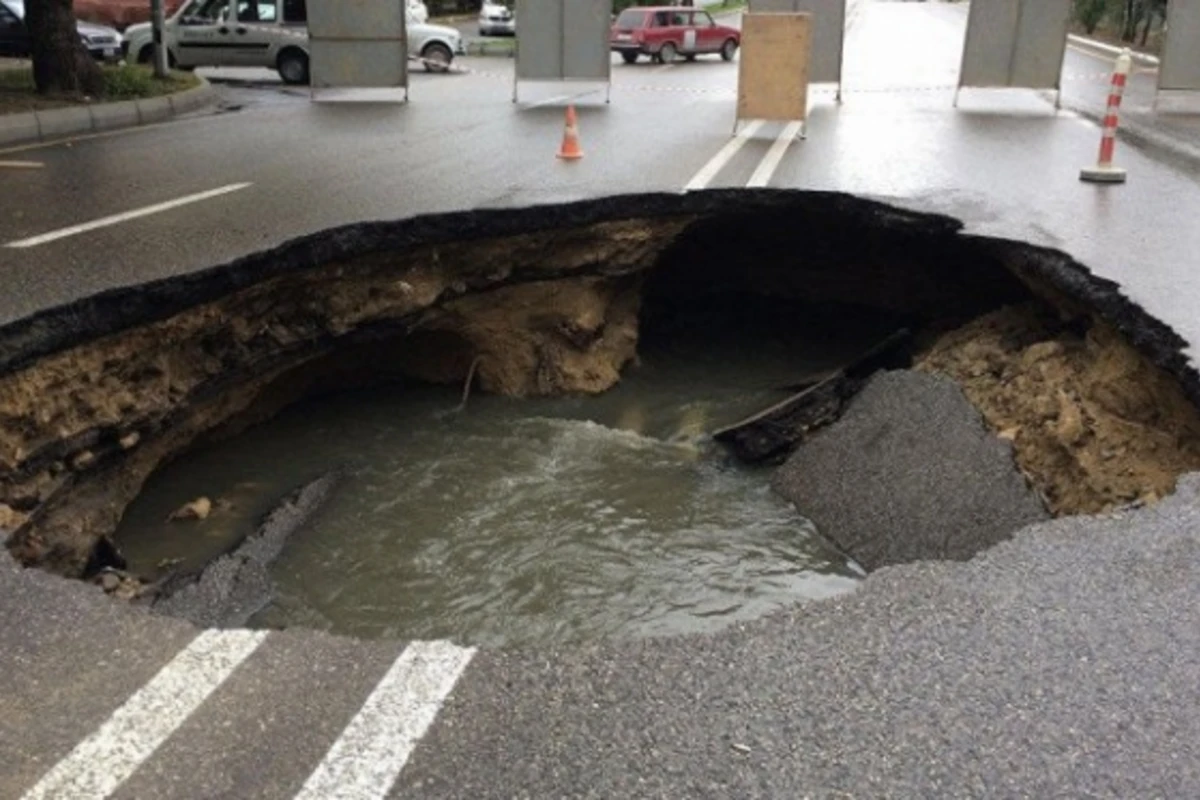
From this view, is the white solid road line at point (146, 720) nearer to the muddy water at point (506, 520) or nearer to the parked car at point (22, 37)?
the muddy water at point (506, 520)

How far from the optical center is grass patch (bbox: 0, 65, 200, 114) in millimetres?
13812

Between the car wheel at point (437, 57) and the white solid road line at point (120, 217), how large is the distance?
51.3 ft

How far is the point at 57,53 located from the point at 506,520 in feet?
37.9

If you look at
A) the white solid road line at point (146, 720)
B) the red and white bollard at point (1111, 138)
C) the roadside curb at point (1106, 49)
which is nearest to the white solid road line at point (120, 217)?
the white solid road line at point (146, 720)

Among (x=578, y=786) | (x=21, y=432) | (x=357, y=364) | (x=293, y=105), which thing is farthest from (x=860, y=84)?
(x=578, y=786)

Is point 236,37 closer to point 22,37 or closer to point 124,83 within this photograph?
point 22,37

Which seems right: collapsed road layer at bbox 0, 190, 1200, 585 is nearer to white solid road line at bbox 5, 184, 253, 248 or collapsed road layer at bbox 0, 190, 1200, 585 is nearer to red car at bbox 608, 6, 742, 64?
white solid road line at bbox 5, 184, 253, 248

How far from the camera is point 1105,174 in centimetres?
961

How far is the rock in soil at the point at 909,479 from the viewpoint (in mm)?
5742

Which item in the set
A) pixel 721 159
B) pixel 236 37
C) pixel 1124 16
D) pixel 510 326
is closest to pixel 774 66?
pixel 721 159

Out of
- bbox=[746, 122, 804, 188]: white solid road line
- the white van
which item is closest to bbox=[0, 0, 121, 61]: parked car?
the white van

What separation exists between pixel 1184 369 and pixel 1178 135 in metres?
10.1

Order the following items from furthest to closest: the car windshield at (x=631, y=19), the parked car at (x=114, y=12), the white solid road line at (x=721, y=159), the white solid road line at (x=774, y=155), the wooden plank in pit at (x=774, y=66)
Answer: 1. the parked car at (x=114, y=12)
2. the car windshield at (x=631, y=19)
3. the wooden plank in pit at (x=774, y=66)
4. the white solid road line at (x=774, y=155)
5. the white solid road line at (x=721, y=159)

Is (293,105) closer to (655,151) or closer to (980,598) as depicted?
(655,151)
